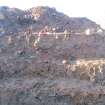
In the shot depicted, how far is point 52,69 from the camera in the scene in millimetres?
15023

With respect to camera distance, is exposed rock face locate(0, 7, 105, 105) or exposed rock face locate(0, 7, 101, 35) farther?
exposed rock face locate(0, 7, 101, 35)

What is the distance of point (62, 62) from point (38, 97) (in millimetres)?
2036

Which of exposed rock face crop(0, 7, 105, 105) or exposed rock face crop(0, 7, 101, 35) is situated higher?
exposed rock face crop(0, 7, 101, 35)

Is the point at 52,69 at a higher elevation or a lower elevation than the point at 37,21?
lower

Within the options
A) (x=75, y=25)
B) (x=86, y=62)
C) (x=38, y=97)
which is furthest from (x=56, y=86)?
(x=75, y=25)

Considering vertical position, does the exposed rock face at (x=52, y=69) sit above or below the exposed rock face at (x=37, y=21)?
below

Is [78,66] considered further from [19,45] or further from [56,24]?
[56,24]

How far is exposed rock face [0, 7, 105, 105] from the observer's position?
14.0 meters

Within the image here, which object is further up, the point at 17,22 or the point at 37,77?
the point at 17,22

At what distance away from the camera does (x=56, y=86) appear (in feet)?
46.6

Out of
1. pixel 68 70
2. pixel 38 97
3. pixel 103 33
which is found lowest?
pixel 38 97

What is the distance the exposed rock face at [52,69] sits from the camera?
14.0 metres

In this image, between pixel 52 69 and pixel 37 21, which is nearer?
pixel 52 69

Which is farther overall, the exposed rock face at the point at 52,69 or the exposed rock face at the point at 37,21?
the exposed rock face at the point at 37,21
